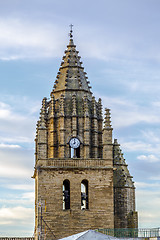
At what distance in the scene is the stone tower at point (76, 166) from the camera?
2670 inches

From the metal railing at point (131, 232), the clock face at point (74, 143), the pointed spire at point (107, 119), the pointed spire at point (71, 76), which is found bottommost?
the metal railing at point (131, 232)

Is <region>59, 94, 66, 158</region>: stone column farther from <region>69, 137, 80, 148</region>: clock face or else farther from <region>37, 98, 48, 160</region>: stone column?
<region>37, 98, 48, 160</region>: stone column

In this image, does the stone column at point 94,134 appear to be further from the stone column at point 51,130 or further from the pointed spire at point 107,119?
the stone column at point 51,130

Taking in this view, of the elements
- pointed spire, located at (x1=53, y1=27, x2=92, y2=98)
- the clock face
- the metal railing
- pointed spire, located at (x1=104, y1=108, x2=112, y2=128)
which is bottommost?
the metal railing

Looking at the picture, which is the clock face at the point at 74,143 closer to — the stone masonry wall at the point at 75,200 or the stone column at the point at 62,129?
the stone column at the point at 62,129

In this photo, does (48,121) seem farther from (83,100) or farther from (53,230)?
(53,230)

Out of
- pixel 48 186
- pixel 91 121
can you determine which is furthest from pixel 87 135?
pixel 48 186

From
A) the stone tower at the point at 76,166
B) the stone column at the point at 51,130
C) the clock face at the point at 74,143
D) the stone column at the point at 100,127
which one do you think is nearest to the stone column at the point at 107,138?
A: the stone tower at the point at 76,166

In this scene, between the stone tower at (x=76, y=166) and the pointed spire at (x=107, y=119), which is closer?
the stone tower at (x=76, y=166)

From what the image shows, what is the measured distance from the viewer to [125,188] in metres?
72.6

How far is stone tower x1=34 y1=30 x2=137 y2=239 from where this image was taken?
6781 centimetres

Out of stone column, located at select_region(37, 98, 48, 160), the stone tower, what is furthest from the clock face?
stone column, located at select_region(37, 98, 48, 160)

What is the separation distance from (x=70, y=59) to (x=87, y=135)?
28.2 ft

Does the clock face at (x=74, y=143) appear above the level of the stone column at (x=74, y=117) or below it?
below
